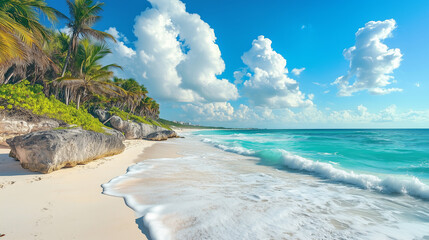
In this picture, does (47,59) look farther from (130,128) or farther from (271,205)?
(271,205)

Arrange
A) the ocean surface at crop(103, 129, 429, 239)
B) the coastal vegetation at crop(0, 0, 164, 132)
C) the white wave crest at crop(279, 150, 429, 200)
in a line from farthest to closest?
the coastal vegetation at crop(0, 0, 164, 132) < the white wave crest at crop(279, 150, 429, 200) < the ocean surface at crop(103, 129, 429, 239)

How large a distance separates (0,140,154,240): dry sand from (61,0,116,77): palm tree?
1259 cm

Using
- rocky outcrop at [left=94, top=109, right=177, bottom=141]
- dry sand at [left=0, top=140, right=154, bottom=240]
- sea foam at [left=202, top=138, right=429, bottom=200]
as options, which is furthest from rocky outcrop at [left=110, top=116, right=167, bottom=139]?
sea foam at [left=202, top=138, right=429, bottom=200]

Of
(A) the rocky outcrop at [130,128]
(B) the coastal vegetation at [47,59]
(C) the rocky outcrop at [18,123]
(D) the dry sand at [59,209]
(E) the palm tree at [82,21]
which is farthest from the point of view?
(A) the rocky outcrop at [130,128]

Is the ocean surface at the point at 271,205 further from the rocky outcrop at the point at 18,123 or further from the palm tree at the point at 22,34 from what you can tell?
the rocky outcrop at the point at 18,123

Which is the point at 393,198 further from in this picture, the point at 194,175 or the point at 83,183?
the point at 83,183

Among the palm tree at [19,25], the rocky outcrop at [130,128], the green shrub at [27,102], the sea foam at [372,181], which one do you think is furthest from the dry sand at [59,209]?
the rocky outcrop at [130,128]

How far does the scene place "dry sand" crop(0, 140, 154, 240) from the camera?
237 cm

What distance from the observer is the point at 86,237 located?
90.5 inches

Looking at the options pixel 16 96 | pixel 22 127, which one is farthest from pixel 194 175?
pixel 16 96

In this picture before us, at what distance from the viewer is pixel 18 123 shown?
8078mm

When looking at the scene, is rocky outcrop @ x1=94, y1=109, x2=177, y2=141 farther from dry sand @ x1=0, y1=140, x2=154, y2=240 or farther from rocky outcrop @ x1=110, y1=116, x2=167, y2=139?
dry sand @ x1=0, y1=140, x2=154, y2=240

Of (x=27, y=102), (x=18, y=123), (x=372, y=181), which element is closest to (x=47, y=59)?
(x=27, y=102)

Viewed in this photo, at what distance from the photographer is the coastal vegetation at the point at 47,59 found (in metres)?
5.78
